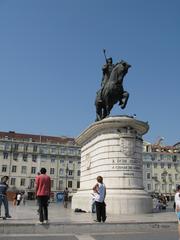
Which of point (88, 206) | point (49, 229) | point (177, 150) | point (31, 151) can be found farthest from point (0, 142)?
point (49, 229)

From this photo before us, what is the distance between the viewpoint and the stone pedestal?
16172 millimetres

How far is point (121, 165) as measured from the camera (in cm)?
1705

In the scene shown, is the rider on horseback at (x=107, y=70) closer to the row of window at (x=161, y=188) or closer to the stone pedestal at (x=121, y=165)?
the stone pedestal at (x=121, y=165)

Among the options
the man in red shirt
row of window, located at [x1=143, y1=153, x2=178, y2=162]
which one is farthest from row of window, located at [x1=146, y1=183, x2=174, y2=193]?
the man in red shirt

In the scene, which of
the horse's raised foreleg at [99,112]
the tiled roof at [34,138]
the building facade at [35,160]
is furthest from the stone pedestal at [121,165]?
the tiled roof at [34,138]

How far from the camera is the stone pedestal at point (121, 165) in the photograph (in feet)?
53.1

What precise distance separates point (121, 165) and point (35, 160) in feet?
231

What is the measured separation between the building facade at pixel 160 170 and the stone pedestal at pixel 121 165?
74003 millimetres

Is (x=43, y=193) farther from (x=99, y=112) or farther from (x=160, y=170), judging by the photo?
(x=160, y=170)

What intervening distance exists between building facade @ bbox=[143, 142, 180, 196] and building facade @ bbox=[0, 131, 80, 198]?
20852 mm

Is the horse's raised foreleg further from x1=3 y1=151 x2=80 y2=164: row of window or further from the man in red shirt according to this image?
x1=3 y1=151 x2=80 y2=164: row of window

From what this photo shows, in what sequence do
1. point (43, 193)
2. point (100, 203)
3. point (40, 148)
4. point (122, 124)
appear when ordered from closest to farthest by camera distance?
point (43, 193) → point (100, 203) → point (122, 124) → point (40, 148)

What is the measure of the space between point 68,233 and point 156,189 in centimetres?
8421

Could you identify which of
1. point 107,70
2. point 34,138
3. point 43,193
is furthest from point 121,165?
point 34,138
